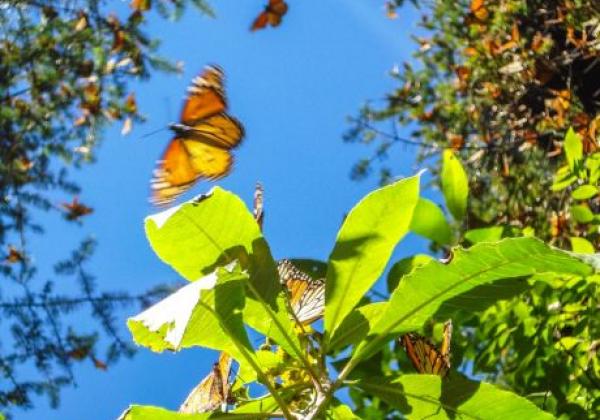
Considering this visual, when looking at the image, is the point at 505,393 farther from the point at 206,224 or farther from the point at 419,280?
the point at 206,224

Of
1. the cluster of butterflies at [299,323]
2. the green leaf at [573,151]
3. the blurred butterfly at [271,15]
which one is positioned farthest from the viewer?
the blurred butterfly at [271,15]

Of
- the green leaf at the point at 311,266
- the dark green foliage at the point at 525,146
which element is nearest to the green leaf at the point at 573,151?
the dark green foliage at the point at 525,146

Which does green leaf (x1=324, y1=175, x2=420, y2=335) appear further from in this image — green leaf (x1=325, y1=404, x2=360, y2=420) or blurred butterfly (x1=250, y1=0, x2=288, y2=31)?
blurred butterfly (x1=250, y1=0, x2=288, y2=31)

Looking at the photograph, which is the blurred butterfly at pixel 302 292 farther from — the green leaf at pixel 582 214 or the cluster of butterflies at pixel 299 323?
the green leaf at pixel 582 214

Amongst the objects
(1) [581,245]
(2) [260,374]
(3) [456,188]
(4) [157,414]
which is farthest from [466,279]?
(1) [581,245]

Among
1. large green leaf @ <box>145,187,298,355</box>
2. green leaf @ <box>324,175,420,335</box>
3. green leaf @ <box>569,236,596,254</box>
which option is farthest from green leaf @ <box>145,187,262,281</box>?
green leaf @ <box>569,236,596,254</box>

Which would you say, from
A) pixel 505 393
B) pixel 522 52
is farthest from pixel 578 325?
pixel 522 52
